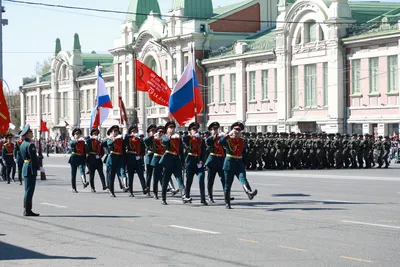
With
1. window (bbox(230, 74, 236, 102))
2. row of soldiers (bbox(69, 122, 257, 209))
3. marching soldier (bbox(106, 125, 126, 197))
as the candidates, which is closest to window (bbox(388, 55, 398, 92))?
window (bbox(230, 74, 236, 102))

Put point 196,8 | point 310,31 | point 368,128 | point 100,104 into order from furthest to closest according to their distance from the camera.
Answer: point 196,8 < point 310,31 < point 368,128 < point 100,104

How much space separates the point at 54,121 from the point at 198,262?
256ft

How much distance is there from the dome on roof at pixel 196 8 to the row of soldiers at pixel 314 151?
1225 inches

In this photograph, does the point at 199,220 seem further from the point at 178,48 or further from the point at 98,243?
the point at 178,48

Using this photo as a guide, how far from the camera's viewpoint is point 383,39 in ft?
150

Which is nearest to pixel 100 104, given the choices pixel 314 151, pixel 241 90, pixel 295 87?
pixel 314 151

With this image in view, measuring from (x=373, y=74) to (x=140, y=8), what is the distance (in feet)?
99.6

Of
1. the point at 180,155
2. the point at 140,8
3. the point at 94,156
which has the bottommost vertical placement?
the point at 94,156

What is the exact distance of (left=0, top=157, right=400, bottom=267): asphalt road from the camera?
1043 centimetres

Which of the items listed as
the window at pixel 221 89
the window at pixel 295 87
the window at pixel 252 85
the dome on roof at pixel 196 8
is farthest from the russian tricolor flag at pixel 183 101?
the dome on roof at pixel 196 8

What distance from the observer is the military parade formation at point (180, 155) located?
1723cm

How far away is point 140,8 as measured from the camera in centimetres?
7319

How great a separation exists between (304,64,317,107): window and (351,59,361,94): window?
10.4 ft

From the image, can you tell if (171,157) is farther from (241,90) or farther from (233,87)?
(233,87)
